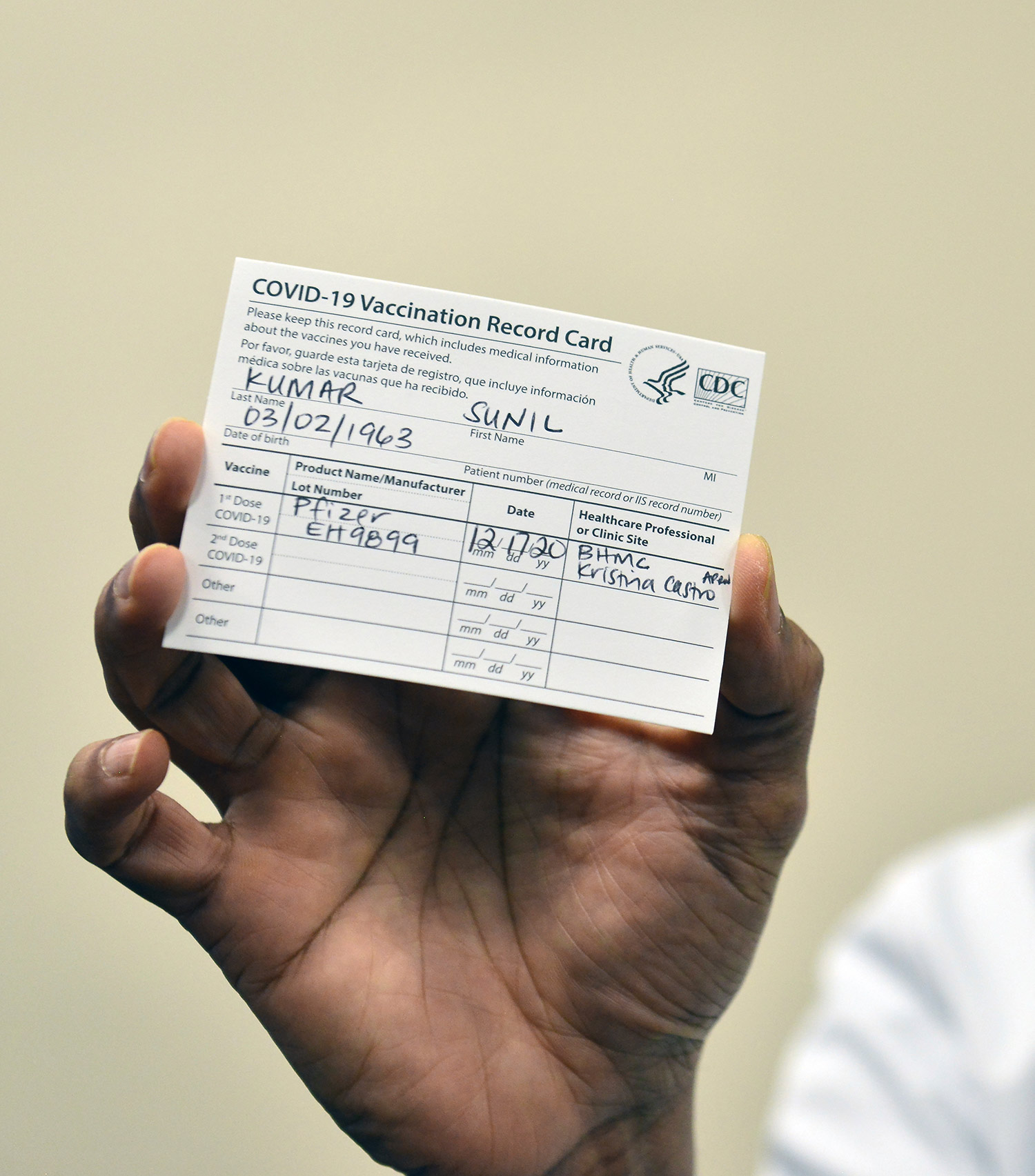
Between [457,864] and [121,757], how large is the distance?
0.94ft

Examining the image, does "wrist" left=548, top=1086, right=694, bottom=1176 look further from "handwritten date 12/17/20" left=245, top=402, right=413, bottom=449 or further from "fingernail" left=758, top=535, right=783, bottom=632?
"handwritten date 12/17/20" left=245, top=402, right=413, bottom=449

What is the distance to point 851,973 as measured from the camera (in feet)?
2.73

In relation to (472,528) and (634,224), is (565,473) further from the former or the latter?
(634,224)

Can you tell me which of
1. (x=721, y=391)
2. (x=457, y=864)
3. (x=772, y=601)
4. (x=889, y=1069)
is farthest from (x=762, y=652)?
(x=889, y=1069)

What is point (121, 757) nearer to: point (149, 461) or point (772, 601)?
point (149, 461)

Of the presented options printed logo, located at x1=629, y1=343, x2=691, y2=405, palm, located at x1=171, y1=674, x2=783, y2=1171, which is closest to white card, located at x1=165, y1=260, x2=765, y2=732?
printed logo, located at x1=629, y1=343, x2=691, y2=405

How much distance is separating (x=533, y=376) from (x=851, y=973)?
2.07ft

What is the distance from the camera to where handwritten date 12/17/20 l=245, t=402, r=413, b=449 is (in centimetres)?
65

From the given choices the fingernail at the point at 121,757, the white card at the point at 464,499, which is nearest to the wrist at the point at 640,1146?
the white card at the point at 464,499

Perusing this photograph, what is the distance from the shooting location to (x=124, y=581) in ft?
2.01

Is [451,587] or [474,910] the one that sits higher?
[451,587]

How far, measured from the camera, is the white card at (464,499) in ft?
2.11

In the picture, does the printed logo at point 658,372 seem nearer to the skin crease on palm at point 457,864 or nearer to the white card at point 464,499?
the white card at point 464,499

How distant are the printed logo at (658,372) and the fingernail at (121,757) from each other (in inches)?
17.6
